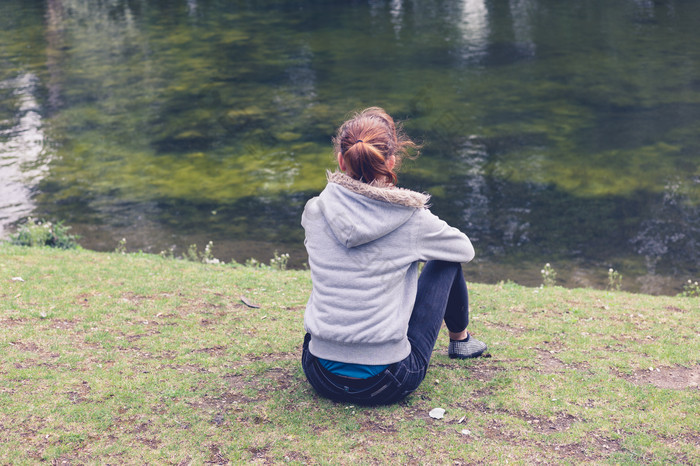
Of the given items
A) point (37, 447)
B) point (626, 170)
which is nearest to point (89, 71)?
point (626, 170)

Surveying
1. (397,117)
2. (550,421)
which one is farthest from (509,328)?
(397,117)

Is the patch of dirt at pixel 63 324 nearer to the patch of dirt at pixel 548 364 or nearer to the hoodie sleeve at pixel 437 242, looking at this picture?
the hoodie sleeve at pixel 437 242

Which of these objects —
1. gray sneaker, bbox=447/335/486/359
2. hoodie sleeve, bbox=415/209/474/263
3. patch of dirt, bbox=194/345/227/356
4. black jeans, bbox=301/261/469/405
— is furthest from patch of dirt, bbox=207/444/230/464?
gray sneaker, bbox=447/335/486/359

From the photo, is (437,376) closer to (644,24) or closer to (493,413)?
(493,413)

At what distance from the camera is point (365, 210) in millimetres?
3467

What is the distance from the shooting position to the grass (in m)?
3.53

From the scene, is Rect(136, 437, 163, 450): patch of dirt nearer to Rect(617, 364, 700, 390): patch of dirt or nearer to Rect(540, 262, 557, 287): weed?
Rect(617, 364, 700, 390): patch of dirt

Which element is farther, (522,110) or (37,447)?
(522,110)

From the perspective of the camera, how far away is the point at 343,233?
11.3 feet

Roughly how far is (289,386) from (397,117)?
41.2 ft

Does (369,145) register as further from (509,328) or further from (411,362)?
(509,328)

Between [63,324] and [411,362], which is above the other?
[411,362]

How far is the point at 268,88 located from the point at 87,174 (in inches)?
277

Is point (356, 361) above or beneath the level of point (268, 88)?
above
